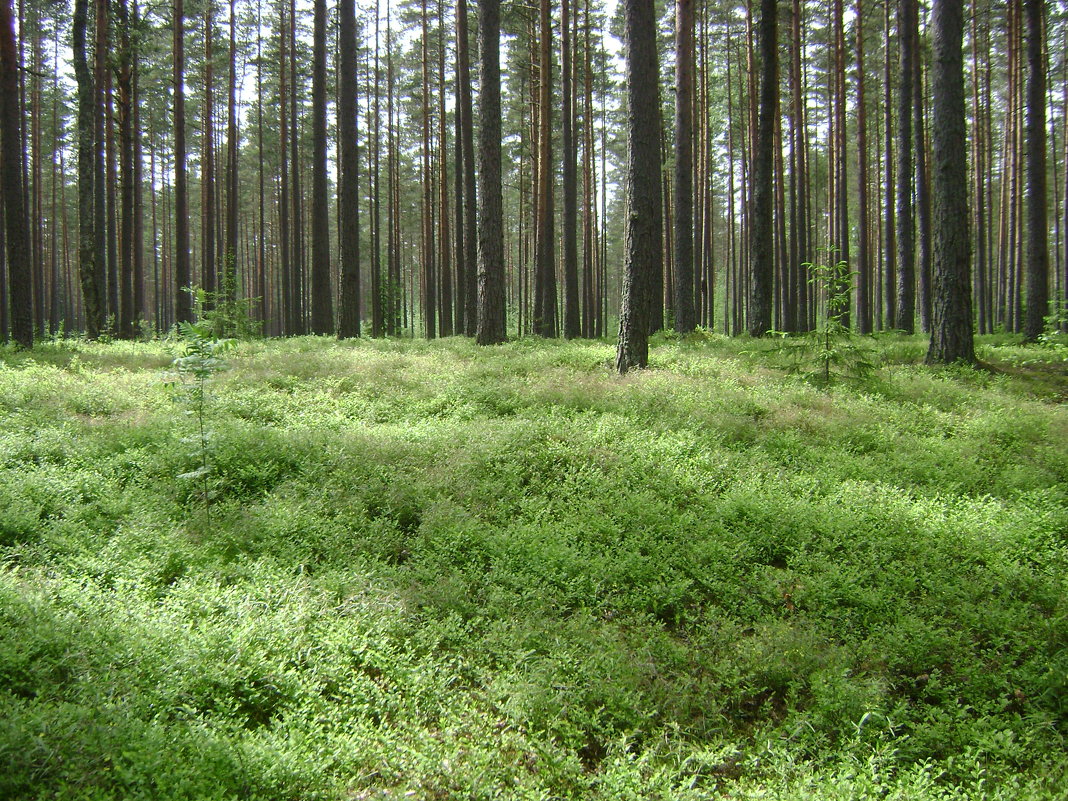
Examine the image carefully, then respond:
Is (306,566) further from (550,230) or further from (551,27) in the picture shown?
(551,27)

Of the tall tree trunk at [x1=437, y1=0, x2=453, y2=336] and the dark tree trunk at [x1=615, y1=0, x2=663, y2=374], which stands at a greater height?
the tall tree trunk at [x1=437, y1=0, x2=453, y2=336]

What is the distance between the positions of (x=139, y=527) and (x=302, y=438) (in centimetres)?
202

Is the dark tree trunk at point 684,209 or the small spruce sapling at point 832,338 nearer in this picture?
the small spruce sapling at point 832,338

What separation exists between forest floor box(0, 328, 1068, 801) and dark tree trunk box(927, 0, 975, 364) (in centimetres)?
315

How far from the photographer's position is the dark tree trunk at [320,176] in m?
17.3

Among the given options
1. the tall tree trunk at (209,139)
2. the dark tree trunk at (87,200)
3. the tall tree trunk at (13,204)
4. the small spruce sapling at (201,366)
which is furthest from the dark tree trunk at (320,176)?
the small spruce sapling at (201,366)

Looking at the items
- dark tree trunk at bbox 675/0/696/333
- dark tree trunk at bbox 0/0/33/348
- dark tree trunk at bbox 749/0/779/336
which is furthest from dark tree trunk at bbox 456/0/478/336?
dark tree trunk at bbox 0/0/33/348

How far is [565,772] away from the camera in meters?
3.31

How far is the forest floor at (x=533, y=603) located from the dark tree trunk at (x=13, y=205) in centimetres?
637

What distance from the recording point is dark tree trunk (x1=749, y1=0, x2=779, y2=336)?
13.6 m

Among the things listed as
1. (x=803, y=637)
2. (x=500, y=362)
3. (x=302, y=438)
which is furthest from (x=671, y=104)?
(x=803, y=637)

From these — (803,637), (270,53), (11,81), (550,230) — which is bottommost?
(803,637)

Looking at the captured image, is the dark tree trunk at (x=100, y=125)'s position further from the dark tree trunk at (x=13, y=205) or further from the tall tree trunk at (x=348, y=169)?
the tall tree trunk at (x=348, y=169)

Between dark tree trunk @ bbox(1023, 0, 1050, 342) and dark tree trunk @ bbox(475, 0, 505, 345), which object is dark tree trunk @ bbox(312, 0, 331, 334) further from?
dark tree trunk @ bbox(1023, 0, 1050, 342)
